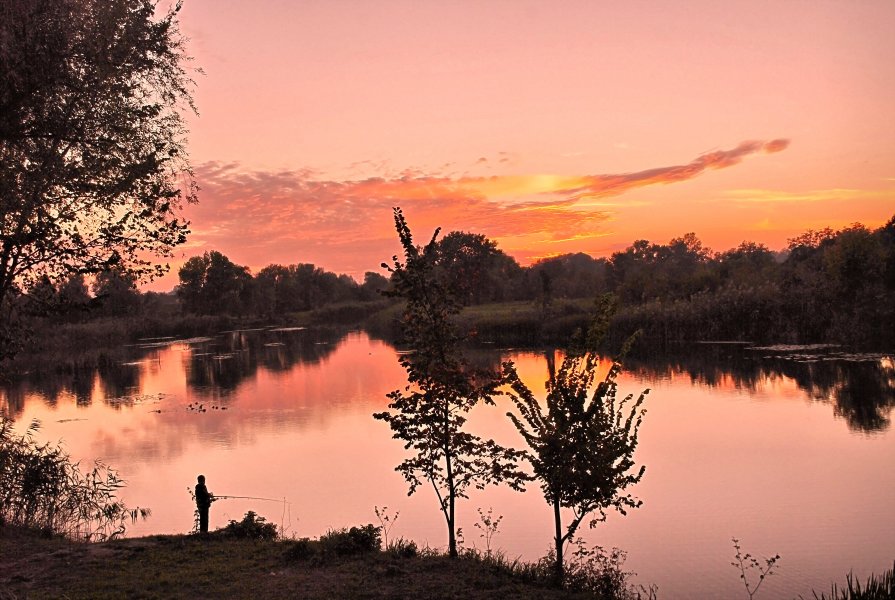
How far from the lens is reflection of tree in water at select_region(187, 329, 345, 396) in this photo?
44.2m

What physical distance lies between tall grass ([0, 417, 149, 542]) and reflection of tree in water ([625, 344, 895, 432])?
24265mm

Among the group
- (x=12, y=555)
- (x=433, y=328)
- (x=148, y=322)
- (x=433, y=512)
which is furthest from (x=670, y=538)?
(x=148, y=322)

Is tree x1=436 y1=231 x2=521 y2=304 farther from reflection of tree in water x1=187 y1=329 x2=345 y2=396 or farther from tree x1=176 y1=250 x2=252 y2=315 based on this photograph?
tree x1=176 y1=250 x2=252 y2=315

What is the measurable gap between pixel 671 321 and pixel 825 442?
32.7 m

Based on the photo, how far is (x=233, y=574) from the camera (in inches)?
422

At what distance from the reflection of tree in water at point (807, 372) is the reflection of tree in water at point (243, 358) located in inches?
1033

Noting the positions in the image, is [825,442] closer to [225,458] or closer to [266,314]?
[225,458]

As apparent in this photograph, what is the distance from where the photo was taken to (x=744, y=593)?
1178 cm

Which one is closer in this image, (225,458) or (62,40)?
(62,40)

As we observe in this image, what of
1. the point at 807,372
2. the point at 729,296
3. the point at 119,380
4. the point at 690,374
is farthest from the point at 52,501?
the point at 729,296

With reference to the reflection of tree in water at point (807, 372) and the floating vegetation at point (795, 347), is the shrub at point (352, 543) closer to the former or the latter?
the reflection of tree in water at point (807, 372)

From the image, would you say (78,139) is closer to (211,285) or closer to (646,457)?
(646,457)

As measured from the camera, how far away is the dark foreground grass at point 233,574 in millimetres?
9836

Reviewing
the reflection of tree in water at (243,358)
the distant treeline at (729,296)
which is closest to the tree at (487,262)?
the distant treeline at (729,296)
